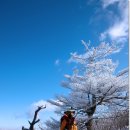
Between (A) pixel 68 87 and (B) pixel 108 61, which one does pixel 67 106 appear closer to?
(A) pixel 68 87

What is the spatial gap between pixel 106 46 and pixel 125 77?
2.77 m

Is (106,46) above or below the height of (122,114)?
above

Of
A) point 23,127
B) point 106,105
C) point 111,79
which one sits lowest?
point 23,127

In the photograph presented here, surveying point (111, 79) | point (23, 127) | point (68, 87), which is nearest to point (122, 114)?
point (111, 79)

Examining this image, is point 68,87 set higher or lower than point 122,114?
higher

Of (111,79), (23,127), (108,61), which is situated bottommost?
(23,127)

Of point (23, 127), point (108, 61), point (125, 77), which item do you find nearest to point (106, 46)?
point (108, 61)

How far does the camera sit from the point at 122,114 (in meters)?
18.7

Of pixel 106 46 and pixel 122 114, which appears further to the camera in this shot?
pixel 106 46

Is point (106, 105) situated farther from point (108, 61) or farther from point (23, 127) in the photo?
point (23, 127)

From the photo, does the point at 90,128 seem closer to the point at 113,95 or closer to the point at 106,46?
the point at 113,95

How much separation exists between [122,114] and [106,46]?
4428 mm

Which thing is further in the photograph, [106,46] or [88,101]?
[106,46]

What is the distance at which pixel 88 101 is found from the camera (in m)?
18.9
